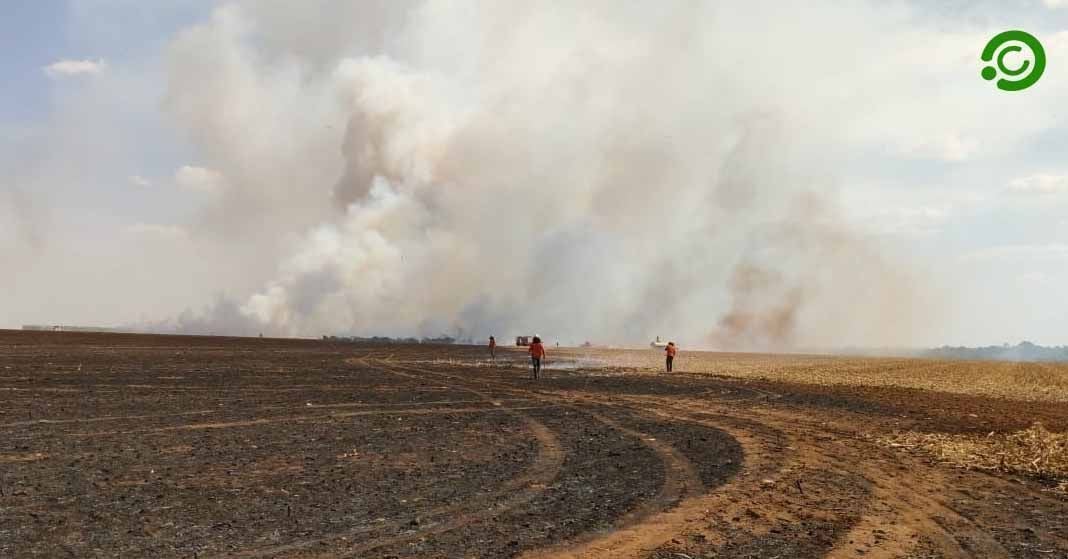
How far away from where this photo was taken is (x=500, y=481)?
13.7m

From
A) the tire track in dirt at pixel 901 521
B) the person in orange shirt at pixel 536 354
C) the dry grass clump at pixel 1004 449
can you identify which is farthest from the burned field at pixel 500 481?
the person in orange shirt at pixel 536 354

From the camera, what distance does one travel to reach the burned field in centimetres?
984

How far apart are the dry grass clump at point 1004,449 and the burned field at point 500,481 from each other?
8.7 inches

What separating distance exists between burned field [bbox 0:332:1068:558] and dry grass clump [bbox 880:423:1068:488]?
22 cm

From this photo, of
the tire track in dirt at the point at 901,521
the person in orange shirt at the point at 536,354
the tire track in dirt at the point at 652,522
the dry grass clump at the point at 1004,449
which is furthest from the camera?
the person in orange shirt at the point at 536,354

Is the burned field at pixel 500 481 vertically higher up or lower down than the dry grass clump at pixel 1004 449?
lower down

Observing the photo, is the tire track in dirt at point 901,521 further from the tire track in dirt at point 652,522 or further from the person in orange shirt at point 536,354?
the person in orange shirt at point 536,354

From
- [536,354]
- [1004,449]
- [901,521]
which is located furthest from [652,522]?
[536,354]

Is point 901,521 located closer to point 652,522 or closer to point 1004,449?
point 652,522

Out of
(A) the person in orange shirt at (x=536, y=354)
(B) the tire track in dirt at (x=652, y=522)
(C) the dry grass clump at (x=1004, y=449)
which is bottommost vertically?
(B) the tire track in dirt at (x=652, y=522)

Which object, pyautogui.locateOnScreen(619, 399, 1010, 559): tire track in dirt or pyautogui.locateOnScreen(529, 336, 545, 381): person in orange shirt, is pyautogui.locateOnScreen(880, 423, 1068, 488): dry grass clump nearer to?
pyautogui.locateOnScreen(619, 399, 1010, 559): tire track in dirt

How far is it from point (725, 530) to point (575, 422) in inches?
484

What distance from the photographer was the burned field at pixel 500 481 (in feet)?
32.3

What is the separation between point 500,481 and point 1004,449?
13.2m
